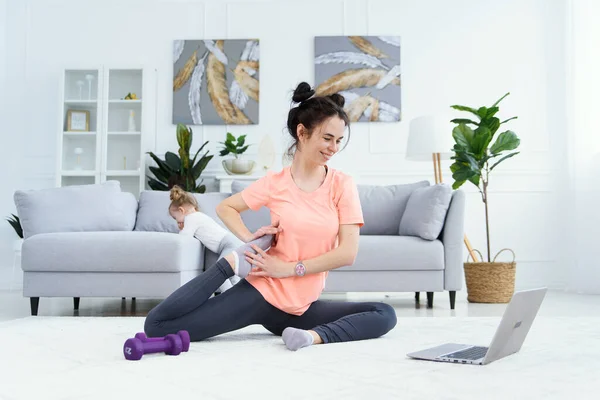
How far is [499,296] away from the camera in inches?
164

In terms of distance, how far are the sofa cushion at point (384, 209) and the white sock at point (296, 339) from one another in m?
2.24

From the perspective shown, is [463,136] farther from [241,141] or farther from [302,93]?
[302,93]

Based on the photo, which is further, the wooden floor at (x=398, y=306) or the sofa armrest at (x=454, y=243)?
the sofa armrest at (x=454, y=243)

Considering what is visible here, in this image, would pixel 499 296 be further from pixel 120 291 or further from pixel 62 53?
pixel 62 53

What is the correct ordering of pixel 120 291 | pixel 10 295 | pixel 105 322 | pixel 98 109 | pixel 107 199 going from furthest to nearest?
pixel 98 109
pixel 10 295
pixel 107 199
pixel 120 291
pixel 105 322

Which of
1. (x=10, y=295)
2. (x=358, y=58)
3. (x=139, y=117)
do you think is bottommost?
(x=10, y=295)

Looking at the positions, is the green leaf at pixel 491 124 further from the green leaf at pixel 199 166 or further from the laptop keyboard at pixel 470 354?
the laptop keyboard at pixel 470 354

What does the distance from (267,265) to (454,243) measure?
2067 millimetres

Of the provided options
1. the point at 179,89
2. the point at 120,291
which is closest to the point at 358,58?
the point at 179,89

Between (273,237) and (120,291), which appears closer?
(273,237)

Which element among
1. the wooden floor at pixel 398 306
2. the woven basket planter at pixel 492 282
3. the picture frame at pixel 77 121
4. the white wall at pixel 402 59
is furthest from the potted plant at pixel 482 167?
the picture frame at pixel 77 121

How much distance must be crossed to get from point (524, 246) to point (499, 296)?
59.8 inches

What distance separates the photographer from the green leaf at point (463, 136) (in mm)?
4316

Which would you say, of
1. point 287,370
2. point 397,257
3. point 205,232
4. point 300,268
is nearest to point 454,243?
point 397,257
